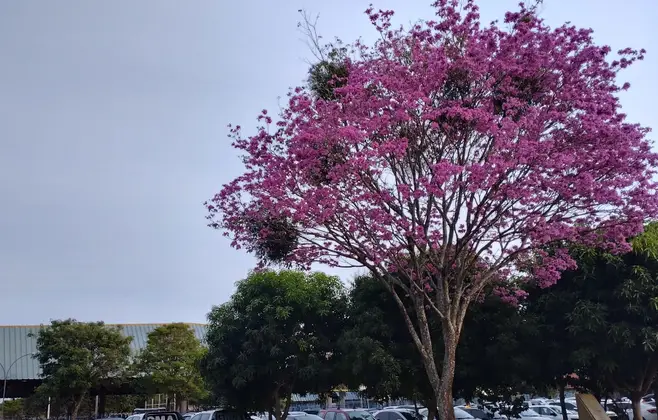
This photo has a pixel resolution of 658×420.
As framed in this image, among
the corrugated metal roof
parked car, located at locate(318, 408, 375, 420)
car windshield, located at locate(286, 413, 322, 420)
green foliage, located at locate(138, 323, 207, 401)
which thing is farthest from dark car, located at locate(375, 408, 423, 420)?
the corrugated metal roof

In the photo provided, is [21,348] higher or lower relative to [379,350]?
higher

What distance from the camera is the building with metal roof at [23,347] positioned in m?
41.1

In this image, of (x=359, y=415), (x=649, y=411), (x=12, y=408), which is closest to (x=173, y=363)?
(x=359, y=415)

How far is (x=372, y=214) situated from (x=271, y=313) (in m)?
9.44

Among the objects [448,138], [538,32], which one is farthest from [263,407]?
[538,32]

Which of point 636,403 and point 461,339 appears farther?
point 461,339

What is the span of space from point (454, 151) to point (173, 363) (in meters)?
29.1

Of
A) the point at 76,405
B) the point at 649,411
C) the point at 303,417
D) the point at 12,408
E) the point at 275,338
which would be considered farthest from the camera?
the point at 12,408

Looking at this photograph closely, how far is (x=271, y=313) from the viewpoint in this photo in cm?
2194

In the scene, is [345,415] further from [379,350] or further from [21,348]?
[21,348]

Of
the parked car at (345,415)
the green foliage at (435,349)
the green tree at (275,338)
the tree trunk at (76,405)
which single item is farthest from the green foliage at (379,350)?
the tree trunk at (76,405)

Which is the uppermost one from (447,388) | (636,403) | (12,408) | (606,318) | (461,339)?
(606,318)

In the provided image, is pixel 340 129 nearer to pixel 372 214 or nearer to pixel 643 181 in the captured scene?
pixel 372 214

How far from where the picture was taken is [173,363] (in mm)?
38688
